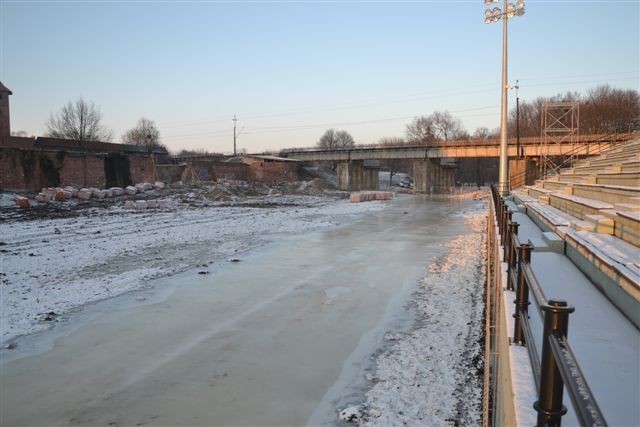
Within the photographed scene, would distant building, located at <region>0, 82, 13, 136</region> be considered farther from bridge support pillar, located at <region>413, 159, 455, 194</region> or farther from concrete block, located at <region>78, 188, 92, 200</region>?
bridge support pillar, located at <region>413, 159, 455, 194</region>

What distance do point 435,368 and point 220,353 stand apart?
3.55 m

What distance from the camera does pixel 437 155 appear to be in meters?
70.9

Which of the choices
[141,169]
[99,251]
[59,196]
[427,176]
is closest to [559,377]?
[99,251]

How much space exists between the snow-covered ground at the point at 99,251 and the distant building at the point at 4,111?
35076 mm

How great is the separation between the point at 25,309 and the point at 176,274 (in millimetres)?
4296

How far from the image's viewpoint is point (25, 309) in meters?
10.4

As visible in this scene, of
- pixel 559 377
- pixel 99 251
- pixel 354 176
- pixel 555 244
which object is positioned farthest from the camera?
pixel 354 176

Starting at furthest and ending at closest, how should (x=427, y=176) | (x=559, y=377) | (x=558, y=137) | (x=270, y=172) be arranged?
(x=270, y=172) → (x=427, y=176) → (x=558, y=137) → (x=559, y=377)

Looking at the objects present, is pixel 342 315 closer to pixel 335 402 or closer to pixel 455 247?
pixel 335 402

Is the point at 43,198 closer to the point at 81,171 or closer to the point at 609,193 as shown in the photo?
the point at 81,171

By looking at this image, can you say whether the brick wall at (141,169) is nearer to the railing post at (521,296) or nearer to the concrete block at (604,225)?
the concrete block at (604,225)

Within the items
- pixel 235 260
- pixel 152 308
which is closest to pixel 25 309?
pixel 152 308

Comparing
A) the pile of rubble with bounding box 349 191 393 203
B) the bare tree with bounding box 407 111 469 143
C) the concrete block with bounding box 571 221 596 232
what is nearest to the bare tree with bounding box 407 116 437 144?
the bare tree with bounding box 407 111 469 143

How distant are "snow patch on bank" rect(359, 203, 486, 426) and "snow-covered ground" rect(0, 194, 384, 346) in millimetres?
6885
